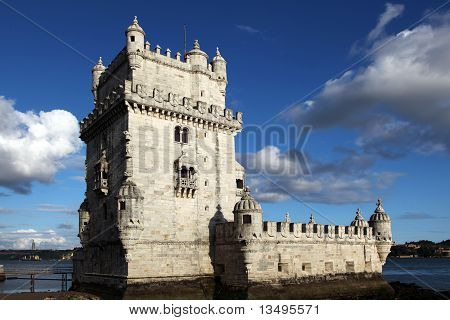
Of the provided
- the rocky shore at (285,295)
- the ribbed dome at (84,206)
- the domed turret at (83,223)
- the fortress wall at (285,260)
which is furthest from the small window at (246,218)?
the ribbed dome at (84,206)

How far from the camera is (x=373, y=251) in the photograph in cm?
4378

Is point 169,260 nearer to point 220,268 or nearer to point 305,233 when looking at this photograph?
point 220,268

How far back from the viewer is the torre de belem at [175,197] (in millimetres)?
32781

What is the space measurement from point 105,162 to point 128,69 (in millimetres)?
7852

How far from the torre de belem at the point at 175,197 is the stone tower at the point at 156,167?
83 millimetres

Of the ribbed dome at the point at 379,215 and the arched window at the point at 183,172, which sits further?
the ribbed dome at the point at 379,215

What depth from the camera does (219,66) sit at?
134 feet

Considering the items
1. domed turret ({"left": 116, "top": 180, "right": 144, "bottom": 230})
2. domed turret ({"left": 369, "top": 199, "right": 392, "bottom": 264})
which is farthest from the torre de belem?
domed turret ({"left": 369, "top": 199, "right": 392, "bottom": 264})

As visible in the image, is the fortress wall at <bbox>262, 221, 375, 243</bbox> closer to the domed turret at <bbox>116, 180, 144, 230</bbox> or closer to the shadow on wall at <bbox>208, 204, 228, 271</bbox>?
the shadow on wall at <bbox>208, 204, 228, 271</bbox>

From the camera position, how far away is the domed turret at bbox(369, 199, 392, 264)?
4419 cm

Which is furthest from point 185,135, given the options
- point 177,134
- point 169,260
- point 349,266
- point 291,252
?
point 349,266

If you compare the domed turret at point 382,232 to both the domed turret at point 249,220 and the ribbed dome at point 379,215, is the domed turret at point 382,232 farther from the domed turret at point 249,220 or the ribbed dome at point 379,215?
the domed turret at point 249,220

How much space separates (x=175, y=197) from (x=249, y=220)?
6176 millimetres
